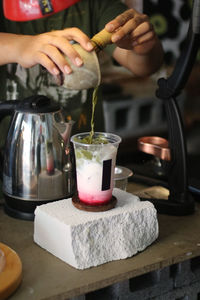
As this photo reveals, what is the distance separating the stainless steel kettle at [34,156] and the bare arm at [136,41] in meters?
0.29

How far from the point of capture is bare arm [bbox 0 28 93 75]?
1.32 m

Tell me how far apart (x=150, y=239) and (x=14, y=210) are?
0.41 metres

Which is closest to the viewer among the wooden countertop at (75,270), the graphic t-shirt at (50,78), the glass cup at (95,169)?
the wooden countertop at (75,270)

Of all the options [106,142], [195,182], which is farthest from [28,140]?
[195,182]

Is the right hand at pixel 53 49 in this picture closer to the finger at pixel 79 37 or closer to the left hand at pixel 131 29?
the finger at pixel 79 37

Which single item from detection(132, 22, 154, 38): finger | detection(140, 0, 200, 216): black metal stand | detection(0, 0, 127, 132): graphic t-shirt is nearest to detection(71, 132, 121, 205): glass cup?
detection(140, 0, 200, 216): black metal stand

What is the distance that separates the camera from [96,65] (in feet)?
4.29

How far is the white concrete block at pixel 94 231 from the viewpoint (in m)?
1.22

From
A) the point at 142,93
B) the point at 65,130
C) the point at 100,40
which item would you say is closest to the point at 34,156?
the point at 65,130

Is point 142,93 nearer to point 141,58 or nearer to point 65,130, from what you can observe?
point 141,58

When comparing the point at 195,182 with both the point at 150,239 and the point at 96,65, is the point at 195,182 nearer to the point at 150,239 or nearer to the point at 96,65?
the point at 150,239

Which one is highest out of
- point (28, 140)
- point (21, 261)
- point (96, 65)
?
point (96, 65)

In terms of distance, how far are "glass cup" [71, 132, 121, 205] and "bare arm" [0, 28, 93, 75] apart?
201 mm

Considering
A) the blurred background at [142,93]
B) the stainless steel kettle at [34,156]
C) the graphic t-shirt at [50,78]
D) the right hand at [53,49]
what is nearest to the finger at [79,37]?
the right hand at [53,49]
